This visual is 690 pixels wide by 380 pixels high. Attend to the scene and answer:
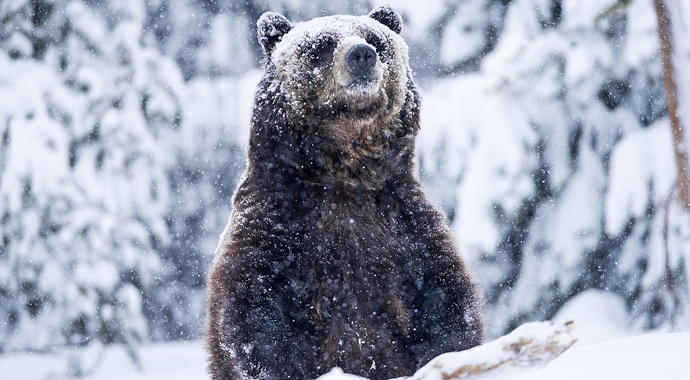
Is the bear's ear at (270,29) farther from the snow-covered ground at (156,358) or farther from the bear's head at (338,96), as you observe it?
the snow-covered ground at (156,358)

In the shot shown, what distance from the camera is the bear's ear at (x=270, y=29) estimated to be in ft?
8.46

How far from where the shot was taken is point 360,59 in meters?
2.19

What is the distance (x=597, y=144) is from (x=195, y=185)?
15.5 feet

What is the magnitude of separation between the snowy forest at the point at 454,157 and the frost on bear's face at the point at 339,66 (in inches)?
120

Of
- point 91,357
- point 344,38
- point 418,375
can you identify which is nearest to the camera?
point 418,375

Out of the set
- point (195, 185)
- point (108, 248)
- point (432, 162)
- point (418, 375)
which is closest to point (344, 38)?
point (418, 375)

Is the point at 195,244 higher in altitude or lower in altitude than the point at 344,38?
higher

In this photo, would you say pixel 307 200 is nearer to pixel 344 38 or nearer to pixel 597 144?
pixel 344 38

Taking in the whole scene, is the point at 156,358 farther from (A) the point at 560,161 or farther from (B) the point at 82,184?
(A) the point at 560,161

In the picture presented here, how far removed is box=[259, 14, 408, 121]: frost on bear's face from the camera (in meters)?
2.23

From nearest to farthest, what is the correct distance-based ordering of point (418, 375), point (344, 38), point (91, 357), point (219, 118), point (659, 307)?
point (418, 375)
point (344, 38)
point (659, 307)
point (91, 357)
point (219, 118)

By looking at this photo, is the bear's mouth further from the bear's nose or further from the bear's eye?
the bear's eye

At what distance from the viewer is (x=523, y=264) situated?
6.13 m

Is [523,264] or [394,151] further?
[523,264]
